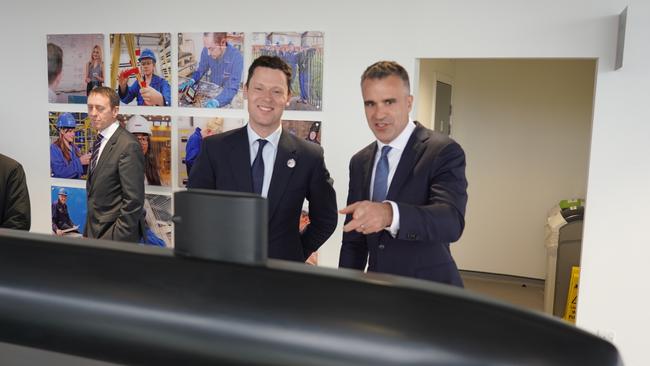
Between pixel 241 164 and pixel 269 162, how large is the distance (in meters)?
0.12

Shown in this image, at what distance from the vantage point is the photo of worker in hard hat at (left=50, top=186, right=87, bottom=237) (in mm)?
4508

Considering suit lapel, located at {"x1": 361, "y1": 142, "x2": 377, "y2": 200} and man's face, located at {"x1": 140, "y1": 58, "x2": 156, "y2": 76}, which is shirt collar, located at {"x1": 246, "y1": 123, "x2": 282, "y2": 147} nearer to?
suit lapel, located at {"x1": 361, "y1": 142, "x2": 377, "y2": 200}

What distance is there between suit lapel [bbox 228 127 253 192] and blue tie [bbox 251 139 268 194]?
0.08 feet

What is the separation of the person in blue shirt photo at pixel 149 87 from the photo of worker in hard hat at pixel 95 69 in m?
0.20

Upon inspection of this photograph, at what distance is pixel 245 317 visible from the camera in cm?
42

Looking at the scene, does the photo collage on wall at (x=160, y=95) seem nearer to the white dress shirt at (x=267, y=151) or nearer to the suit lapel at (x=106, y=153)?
the suit lapel at (x=106, y=153)

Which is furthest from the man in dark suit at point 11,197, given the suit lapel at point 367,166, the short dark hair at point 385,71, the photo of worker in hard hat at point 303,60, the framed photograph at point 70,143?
the short dark hair at point 385,71

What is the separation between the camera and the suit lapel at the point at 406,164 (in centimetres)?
187

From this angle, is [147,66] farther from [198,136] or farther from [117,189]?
[117,189]

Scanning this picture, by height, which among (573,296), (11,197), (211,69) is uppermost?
(211,69)

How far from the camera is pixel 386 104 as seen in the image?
6.13 ft

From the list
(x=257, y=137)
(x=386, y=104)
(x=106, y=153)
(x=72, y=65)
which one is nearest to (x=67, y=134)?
(x=72, y=65)

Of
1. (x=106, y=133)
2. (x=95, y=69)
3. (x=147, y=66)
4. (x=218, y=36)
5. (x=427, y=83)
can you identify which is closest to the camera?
(x=106, y=133)

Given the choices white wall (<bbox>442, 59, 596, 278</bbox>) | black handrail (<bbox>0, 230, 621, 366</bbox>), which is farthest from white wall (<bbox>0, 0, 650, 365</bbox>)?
black handrail (<bbox>0, 230, 621, 366</bbox>)
